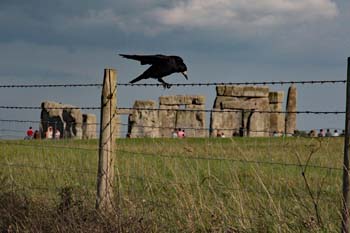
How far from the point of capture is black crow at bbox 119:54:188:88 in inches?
264

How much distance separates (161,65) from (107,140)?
3.40 feet

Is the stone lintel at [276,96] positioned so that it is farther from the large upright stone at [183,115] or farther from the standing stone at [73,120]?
the standing stone at [73,120]

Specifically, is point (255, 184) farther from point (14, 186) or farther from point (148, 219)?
point (148, 219)

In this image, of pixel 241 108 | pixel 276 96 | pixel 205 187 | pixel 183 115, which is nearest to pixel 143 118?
pixel 183 115

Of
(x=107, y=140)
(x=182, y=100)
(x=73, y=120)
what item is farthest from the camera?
(x=182, y=100)

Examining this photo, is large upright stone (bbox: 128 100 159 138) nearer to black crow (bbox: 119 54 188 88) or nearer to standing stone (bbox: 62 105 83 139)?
standing stone (bbox: 62 105 83 139)

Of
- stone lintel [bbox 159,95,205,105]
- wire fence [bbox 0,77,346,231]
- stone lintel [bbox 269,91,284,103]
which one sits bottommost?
wire fence [bbox 0,77,346,231]

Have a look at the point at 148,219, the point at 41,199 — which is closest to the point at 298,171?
the point at 41,199

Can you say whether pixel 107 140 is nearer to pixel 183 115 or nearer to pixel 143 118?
pixel 143 118

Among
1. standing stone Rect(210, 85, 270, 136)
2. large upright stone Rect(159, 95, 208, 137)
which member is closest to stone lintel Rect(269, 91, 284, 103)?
standing stone Rect(210, 85, 270, 136)

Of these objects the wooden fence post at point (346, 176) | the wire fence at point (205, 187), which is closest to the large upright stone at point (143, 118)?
the wire fence at point (205, 187)

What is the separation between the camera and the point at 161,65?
22.3ft

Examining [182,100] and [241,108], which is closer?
[241,108]

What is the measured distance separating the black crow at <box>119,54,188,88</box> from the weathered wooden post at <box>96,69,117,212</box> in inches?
18.4
